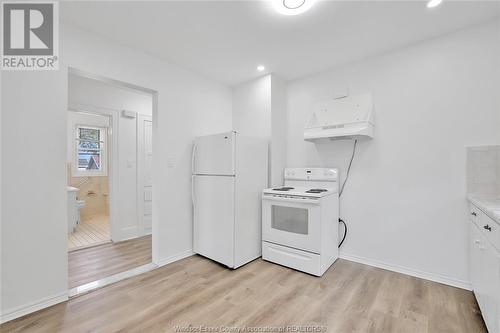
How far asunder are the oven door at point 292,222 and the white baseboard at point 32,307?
202cm

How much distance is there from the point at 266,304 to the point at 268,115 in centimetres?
224

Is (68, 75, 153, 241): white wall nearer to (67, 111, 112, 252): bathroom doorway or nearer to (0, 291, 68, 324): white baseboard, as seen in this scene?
(67, 111, 112, 252): bathroom doorway

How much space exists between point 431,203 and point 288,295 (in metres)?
1.70

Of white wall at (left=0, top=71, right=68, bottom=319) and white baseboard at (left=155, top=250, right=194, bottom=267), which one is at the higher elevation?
white wall at (left=0, top=71, right=68, bottom=319)

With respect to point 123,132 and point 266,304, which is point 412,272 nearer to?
point 266,304

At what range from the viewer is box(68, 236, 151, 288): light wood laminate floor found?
242cm

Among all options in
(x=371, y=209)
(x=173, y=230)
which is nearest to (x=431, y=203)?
(x=371, y=209)

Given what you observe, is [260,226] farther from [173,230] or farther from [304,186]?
[173,230]

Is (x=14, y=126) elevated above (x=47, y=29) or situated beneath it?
situated beneath

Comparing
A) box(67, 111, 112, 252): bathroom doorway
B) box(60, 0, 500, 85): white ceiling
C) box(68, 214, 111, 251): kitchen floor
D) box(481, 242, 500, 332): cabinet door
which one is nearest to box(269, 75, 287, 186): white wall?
box(60, 0, 500, 85): white ceiling

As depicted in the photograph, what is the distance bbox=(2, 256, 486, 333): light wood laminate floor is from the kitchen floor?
1.63 meters

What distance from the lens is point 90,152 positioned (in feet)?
18.1

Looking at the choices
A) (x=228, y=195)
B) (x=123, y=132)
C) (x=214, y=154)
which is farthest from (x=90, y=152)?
(x=228, y=195)

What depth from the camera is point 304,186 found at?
122 inches
